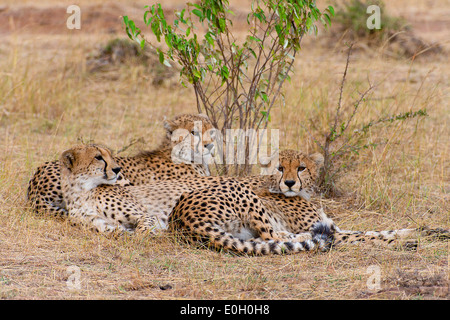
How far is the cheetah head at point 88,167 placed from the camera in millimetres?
5176

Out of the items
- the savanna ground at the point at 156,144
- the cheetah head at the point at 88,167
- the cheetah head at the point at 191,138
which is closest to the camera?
the savanna ground at the point at 156,144

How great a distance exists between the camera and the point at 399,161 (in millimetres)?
6801

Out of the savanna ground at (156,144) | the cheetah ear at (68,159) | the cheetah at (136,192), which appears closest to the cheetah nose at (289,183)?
the cheetah at (136,192)

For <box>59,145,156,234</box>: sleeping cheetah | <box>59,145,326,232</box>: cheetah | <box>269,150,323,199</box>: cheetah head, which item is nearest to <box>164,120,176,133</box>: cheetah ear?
<box>59,145,326,232</box>: cheetah

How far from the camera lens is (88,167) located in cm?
518

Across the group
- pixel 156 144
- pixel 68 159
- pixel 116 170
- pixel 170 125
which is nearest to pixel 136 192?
pixel 116 170

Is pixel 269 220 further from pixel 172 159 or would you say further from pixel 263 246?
pixel 172 159

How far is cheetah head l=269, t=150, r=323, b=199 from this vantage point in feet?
17.2

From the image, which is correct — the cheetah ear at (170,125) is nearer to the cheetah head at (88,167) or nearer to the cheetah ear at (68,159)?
the cheetah head at (88,167)

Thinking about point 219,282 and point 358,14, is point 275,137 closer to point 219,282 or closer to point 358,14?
point 219,282

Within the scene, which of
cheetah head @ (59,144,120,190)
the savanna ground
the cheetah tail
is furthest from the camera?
cheetah head @ (59,144,120,190)

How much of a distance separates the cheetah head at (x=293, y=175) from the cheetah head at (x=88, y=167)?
4.21 ft

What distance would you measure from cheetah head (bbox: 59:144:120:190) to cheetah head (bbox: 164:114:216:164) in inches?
38.5

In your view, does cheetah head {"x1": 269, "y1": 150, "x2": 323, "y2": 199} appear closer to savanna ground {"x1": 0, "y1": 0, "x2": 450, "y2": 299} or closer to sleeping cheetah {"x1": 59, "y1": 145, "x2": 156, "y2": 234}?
savanna ground {"x1": 0, "y1": 0, "x2": 450, "y2": 299}
